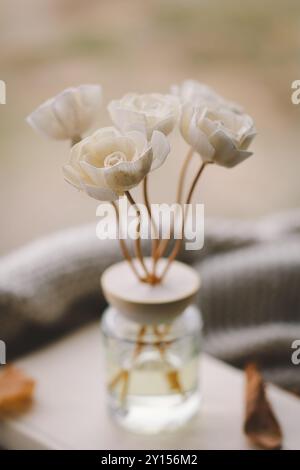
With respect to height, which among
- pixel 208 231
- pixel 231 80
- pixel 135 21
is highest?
pixel 135 21

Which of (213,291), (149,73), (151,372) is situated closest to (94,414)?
(151,372)

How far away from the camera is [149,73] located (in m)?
1.66

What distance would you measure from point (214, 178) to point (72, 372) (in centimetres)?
75

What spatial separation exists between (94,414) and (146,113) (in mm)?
307

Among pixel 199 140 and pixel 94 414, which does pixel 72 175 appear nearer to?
pixel 199 140

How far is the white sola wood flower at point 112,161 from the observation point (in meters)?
0.46

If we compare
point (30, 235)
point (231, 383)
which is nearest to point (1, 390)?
point (231, 383)

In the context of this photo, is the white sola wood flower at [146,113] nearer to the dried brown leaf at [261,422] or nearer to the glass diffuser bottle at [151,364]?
the glass diffuser bottle at [151,364]

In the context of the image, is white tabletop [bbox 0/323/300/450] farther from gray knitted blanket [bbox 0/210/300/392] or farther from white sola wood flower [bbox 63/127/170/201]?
white sola wood flower [bbox 63/127/170/201]

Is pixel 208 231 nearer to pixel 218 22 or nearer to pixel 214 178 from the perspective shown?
pixel 214 178

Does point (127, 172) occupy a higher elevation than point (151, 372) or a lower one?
higher

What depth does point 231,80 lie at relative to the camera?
65.2 inches

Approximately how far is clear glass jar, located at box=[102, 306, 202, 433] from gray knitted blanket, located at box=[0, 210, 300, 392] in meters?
0.14

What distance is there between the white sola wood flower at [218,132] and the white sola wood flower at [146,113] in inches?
0.5
